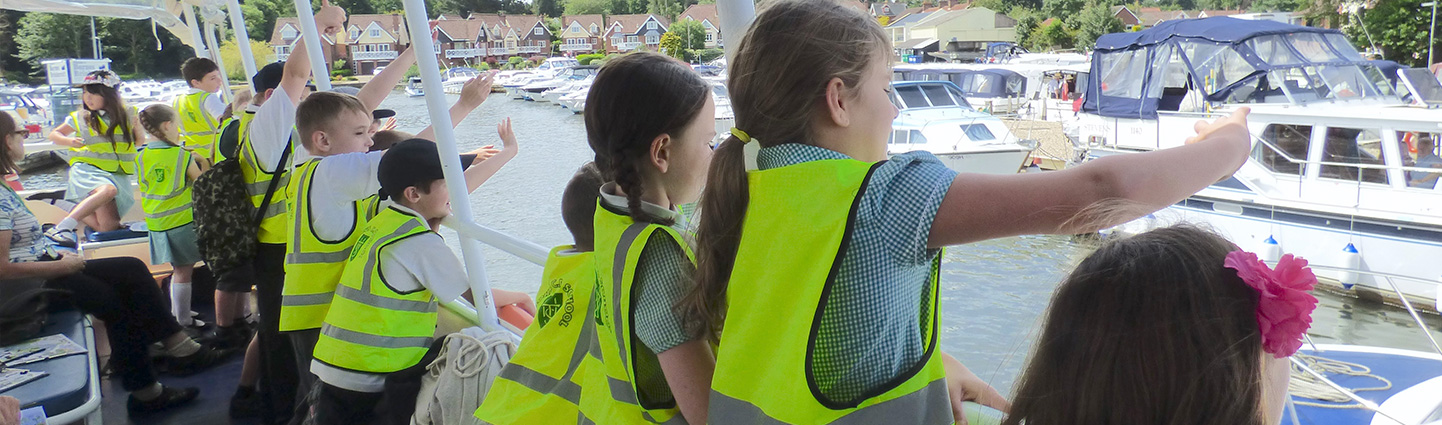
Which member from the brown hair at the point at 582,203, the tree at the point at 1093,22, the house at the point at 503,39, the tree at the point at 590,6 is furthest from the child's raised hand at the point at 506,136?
the house at the point at 503,39

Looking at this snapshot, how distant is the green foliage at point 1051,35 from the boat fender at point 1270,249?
3.93 meters

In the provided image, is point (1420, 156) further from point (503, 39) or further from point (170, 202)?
point (503, 39)

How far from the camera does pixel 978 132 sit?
1416cm

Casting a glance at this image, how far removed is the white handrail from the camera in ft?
5.96

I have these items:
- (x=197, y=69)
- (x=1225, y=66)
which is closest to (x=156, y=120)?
(x=197, y=69)

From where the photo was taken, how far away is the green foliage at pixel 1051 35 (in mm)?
6832

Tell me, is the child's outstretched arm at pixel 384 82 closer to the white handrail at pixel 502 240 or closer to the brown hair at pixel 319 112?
the brown hair at pixel 319 112

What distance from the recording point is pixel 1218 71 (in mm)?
11648

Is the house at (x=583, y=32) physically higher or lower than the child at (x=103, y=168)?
higher

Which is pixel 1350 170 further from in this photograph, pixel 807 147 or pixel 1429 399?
pixel 807 147

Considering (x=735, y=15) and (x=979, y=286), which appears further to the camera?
(x=979, y=286)

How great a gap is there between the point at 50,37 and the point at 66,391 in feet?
117

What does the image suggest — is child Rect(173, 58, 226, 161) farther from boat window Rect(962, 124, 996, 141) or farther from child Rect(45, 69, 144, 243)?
boat window Rect(962, 124, 996, 141)

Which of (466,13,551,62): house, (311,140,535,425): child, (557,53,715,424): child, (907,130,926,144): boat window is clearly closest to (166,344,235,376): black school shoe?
(311,140,535,425): child
